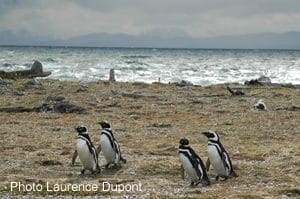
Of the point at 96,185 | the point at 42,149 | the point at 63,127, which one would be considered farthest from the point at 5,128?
the point at 96,185

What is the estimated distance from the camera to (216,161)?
11.0 m

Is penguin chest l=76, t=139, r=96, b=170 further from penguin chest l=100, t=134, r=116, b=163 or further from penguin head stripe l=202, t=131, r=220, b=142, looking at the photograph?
penguin head stripe l=202, t=131, r=220, b=142

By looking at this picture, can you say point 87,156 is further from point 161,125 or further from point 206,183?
point 161,125

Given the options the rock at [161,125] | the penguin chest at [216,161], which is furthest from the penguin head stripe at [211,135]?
the rock at [161,125]

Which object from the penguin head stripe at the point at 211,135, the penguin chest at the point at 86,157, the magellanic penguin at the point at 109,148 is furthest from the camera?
the magellanic penguin at the point at 109,148

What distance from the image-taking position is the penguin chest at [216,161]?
10.9 m

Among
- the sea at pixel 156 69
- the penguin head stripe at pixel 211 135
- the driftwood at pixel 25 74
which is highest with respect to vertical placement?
the penguin head stripe at pixel 211 135

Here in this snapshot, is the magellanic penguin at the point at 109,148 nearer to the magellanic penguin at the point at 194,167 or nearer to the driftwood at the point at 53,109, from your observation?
the magellanic penguin at the point at 194,167

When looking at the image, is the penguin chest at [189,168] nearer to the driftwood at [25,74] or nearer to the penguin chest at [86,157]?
the penguin chest at [86,157]

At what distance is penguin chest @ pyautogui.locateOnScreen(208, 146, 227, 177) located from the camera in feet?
35.9

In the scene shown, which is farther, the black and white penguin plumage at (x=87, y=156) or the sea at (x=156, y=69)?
the sea at (x=156, y=69)

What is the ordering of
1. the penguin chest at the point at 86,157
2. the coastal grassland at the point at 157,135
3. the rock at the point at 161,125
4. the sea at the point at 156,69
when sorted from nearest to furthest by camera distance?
the coastal grassland at the point at 157,135 → the penguin chest at the point at 86,157 → the rock at the point at 161,125 → the sea at the point at 156,69

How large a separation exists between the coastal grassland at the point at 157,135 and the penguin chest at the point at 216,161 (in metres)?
0.22

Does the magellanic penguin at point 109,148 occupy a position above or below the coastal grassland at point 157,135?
above
